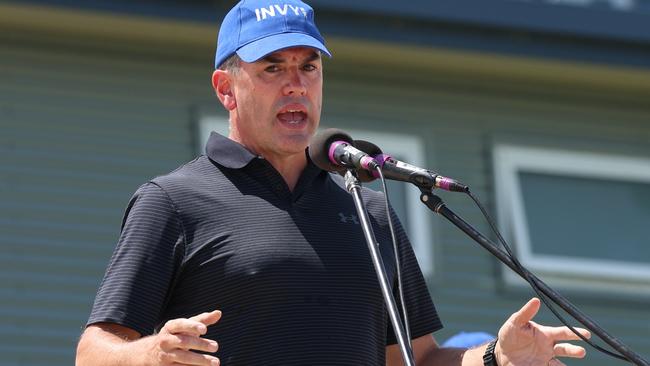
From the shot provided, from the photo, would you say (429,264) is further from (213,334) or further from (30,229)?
(213,334)

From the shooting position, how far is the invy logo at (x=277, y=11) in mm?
4934

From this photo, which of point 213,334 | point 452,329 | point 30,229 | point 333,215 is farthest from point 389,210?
point 452,329

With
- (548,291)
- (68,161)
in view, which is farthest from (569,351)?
(68,161)

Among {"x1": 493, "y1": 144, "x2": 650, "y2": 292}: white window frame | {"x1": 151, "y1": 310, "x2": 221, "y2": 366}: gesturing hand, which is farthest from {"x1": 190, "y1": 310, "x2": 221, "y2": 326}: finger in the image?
{"x1": 493, "y1": 144, "x2": 650, "y2": 292}: white window frame

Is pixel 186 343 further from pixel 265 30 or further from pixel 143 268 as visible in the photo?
pixel 265 30

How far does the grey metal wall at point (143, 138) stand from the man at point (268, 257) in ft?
17.1

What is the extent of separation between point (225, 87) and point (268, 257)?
75cm

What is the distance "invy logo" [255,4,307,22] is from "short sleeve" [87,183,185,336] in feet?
2.36

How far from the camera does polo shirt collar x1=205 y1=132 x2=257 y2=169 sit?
4.77 meters

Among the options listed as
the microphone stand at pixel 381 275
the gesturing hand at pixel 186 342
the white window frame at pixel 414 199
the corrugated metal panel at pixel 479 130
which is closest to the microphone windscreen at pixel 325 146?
the microphone stand at pixel 381 275

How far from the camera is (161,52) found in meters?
10.6

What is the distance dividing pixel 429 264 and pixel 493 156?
105cm

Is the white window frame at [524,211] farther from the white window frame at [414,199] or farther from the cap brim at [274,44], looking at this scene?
the cap brim at [274,44]

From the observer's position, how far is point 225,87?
16.4ft
